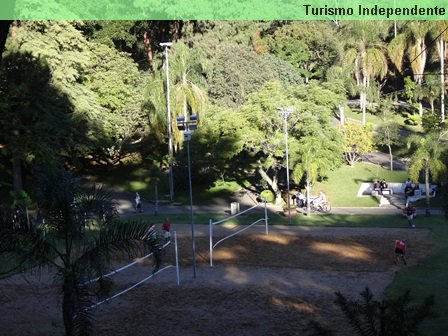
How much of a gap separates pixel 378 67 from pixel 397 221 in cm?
2927

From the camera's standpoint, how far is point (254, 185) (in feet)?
139

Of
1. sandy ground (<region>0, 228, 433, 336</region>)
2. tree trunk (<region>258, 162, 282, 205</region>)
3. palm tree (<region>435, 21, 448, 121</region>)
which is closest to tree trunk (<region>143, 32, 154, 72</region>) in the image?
tree trunk (<region>258, 162, 282, 205</region>)

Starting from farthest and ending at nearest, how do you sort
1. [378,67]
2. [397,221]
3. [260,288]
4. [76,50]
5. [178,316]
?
[378,67], [76,50], [397,221], [260,288], [178,316]

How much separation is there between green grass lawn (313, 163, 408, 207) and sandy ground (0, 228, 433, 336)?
402 inches

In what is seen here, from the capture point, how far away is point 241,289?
57.9 ft

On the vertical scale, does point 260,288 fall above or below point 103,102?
below

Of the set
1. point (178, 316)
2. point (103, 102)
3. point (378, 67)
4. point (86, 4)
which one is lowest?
point (178, 316)

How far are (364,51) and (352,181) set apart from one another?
19.0 metres

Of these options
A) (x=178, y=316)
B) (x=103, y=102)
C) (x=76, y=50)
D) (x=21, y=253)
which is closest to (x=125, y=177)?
(x=103, y=102)

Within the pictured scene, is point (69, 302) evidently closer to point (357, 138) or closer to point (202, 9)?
point (357, 138)

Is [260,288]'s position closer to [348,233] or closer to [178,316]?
[178,316]

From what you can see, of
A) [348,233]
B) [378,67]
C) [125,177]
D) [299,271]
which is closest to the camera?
[299,271]

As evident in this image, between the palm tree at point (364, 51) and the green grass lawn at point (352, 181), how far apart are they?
1167 centimetres

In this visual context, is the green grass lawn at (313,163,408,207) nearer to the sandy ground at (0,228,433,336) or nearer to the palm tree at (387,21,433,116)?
the sandy ground at (0,228,433,336)
